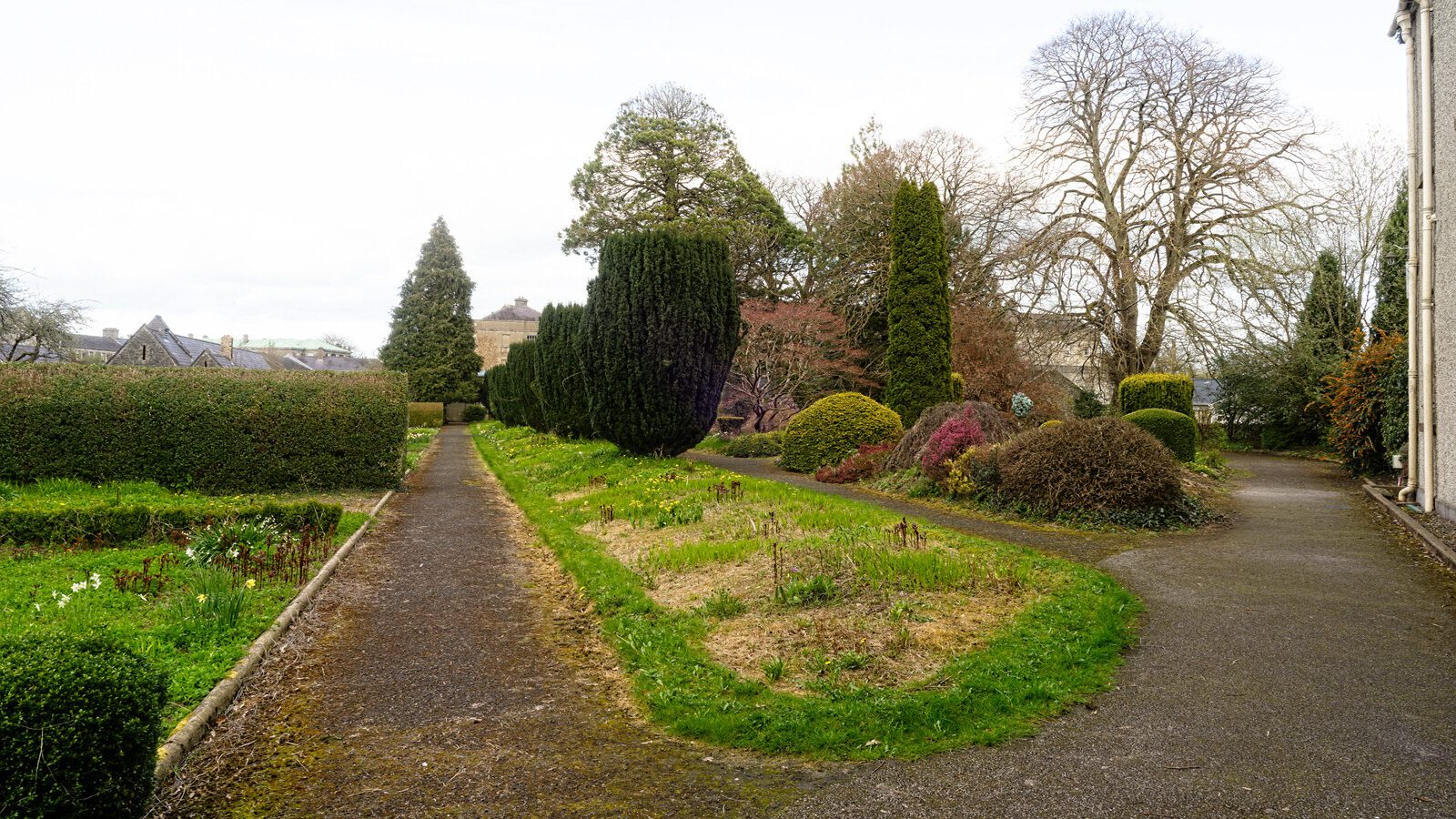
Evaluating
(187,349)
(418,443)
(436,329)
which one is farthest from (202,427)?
(436,329)

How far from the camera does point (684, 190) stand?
30609mm

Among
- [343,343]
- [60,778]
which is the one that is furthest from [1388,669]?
[343,343]

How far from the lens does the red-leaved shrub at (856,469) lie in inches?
543

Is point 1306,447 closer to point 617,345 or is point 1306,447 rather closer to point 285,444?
point 617,345

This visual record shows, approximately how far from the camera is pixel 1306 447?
72.1 feet

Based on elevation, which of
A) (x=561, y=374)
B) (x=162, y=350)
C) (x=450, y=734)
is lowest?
(x=450, y=734)

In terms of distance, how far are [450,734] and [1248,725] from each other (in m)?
3.55

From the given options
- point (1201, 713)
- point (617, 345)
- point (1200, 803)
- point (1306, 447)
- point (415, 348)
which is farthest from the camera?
point (415, 348)

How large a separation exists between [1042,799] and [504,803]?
1983 millimetres

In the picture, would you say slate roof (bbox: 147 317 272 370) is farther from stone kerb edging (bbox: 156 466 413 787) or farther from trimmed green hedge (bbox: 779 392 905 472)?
stone kerb edging (bbox: 156 466 413 787)

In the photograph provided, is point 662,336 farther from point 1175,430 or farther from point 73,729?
point 73,729

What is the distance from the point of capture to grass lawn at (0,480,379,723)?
14.6 ft

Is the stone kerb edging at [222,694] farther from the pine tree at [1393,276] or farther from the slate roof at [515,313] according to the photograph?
the slate roof at [515,313]

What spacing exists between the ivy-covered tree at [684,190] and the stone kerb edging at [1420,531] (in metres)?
21.4
